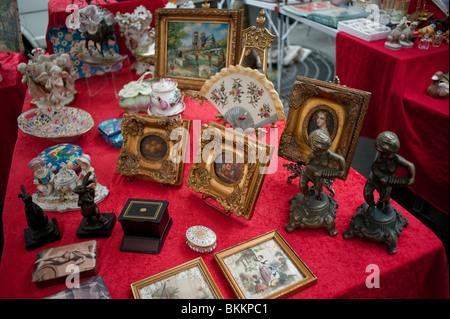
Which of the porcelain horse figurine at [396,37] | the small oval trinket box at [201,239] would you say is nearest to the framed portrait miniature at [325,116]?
the small oval trinket box at [201,239]

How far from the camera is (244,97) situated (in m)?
2.04

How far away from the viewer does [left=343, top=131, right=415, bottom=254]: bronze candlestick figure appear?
53.5 inches

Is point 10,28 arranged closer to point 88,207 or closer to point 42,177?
point 42,177

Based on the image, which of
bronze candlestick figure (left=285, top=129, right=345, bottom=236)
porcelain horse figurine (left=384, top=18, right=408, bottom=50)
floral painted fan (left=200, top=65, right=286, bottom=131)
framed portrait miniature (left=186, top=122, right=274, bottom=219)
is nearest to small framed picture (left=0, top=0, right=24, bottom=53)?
floral painted fan (left=200, top=65, right=286, bottom=131)

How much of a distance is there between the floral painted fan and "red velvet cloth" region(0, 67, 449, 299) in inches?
13.8

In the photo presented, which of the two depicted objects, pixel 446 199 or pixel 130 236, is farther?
pixel 446 199

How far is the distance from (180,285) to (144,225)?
32cm

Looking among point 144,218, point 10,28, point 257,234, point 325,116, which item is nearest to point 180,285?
point 144,218

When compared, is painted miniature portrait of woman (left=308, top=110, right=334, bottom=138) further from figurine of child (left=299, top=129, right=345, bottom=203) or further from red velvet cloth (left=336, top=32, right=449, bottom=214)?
red velvet cloth (left=336, top=32, right=449, bottom=214)

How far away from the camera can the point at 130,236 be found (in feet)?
5.32

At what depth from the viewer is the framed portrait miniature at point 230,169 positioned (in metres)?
1.62
